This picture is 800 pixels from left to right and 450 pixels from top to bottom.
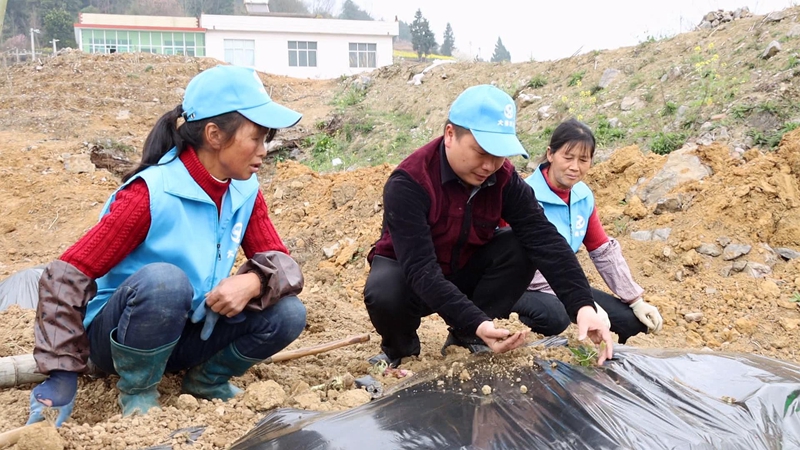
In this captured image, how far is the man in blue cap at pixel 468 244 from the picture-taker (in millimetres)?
2109

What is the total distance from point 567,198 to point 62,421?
2.08 metres

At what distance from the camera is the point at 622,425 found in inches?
65.0

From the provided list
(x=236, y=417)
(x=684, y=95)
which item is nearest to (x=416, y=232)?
(x=236, y=417)

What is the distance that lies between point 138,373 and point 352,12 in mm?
65478

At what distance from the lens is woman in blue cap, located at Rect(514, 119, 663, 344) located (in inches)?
110

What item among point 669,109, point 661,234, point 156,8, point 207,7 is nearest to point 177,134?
point 661,234

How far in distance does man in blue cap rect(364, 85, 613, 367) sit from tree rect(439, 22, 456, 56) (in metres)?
57.6

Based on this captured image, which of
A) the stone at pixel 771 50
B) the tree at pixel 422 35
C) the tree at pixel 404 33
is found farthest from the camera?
the tree at pixel 404 33

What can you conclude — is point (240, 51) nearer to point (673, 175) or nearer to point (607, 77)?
point (607, 77)

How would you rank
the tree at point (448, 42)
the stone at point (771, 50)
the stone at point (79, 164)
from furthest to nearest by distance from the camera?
the tree at point (448, 42), the stone at point (79, 164), the stone at point (771, 50)

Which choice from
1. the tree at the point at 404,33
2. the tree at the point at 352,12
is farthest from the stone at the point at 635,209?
the tree at the point at 404,33

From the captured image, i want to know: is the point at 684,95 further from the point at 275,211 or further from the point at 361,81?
the point at 361,81

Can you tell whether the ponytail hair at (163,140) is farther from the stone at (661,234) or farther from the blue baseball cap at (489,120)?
the stone at (661,234)

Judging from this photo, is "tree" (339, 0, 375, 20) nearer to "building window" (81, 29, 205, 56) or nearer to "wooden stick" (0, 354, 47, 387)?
"building window" (81, 29, 205, 56)
